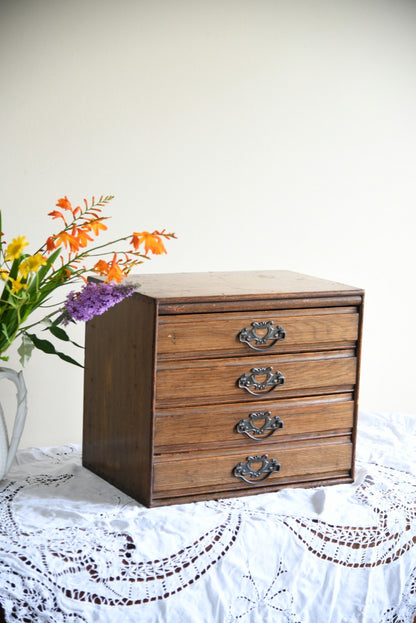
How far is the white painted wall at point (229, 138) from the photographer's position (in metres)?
2.06

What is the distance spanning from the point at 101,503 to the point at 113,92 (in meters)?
0.94

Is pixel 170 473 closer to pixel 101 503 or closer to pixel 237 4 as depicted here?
pixel 101 503

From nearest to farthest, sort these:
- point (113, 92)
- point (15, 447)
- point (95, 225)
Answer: point (95, 225) → point (15, 447) → point (113, 92)

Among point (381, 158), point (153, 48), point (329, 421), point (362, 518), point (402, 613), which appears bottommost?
point (402, 613)

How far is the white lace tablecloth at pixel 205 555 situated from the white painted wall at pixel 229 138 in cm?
57

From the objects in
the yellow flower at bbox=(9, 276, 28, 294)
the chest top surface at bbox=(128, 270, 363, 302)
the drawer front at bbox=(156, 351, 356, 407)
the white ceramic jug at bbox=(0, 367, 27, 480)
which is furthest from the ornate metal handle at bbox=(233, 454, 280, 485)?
the yellow flower at bbox=(9, 276, 28, 294)

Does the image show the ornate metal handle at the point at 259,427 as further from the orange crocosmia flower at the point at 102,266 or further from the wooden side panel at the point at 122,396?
the orange crocosmia flower at the point at 102,266

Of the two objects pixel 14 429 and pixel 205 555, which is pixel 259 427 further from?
pixel 14 429

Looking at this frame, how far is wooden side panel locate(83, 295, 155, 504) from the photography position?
5.50 feet

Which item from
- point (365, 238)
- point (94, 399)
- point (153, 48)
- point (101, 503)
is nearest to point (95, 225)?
point (94, 399)

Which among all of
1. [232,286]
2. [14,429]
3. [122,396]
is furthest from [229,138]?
[14,429]

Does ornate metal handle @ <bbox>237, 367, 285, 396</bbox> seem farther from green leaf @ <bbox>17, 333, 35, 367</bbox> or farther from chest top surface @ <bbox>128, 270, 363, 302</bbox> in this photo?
green leaf @ <bbox>17, 333, 35, 367</bbox>

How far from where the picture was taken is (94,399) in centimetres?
185

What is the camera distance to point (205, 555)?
5.18 ft
